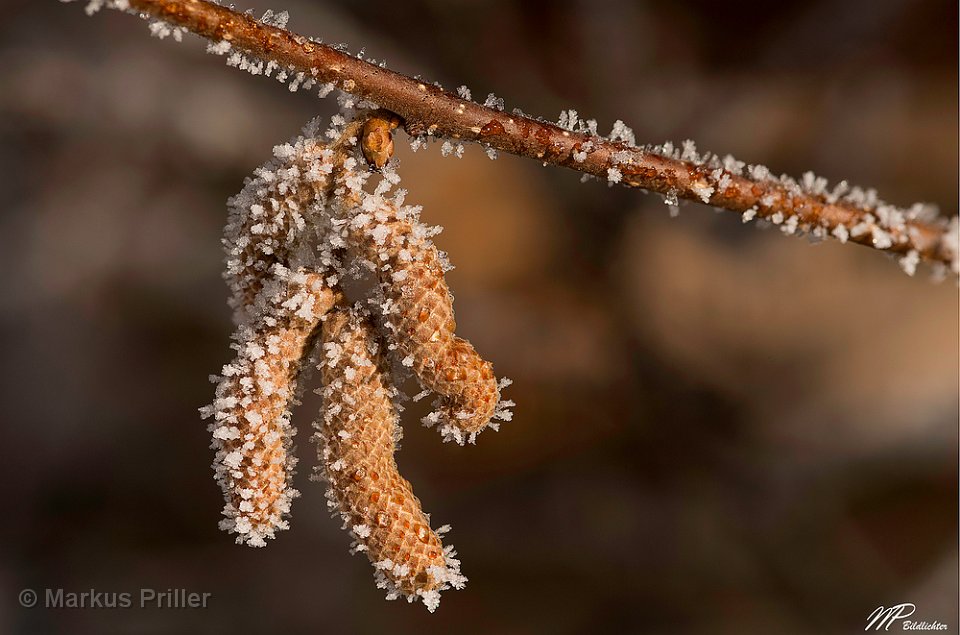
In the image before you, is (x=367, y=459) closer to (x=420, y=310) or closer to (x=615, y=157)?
(x=420, y=310)

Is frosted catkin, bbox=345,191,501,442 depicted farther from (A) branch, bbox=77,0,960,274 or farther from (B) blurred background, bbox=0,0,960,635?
(B) blurred background, bbox=0,0,960,635

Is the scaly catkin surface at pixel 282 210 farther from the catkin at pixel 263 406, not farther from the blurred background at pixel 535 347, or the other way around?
the blurred background at pixel 535 347

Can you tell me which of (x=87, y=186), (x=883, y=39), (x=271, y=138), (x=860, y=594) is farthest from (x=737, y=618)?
(x=87, y=186)

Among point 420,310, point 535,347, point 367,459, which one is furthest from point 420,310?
point 535,347

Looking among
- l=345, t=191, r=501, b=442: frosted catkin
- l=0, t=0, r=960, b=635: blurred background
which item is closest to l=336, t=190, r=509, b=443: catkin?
l=345, t=191, r=501, b=442: frosted catkin

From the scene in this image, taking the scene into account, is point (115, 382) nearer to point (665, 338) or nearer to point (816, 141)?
point (665, 338)


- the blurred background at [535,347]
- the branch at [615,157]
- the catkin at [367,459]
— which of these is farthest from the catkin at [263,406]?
the blurred background at [535,347]
